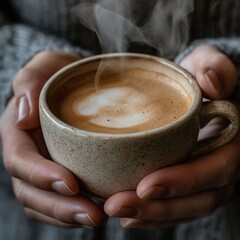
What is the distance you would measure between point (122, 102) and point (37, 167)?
0.17 m

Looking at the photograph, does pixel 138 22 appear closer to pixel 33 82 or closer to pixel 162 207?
pixel 33 82

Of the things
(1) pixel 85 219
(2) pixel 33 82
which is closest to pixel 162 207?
(1) pixel 85 219

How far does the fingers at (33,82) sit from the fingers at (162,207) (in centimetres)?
23

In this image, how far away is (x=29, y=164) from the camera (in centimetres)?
70

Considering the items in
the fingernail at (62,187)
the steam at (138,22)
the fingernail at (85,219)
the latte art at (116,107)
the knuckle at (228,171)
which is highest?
the steam at (138,22)

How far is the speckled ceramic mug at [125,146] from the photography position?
0.55 meters

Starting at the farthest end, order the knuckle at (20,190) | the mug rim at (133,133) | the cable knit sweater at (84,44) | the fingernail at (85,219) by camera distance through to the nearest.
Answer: the cable knit sweater at (84,44) < the knuckle at (20,190) < the fingernail at (85,219) < the mug rim at (133,133)

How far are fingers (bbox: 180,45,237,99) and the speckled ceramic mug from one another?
1.7 inches

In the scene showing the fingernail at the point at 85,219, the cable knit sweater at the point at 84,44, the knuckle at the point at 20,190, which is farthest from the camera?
the cable knit sweater at the point at 84,44

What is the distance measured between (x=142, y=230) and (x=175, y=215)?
248 mm

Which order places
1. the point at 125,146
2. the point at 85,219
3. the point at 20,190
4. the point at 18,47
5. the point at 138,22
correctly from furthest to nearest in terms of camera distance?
the point at 18,47 → the point at 138,22 → the point at 20,190 → the point at 85,219 → the point at 125,146

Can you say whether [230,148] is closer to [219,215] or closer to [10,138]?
[219,215]

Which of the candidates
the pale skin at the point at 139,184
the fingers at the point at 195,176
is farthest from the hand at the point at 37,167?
the fingers at the point at 195,176

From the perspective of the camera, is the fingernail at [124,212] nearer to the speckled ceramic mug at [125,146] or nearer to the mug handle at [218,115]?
the speckled ceramic mug at [125,146]
